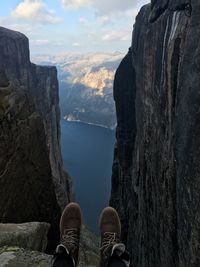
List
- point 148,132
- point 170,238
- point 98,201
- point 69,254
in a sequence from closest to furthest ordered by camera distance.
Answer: point 69,254, point 170,238, point 148,132, point 98,201

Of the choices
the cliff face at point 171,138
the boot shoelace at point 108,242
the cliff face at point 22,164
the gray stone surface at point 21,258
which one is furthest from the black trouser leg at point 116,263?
the cliff face at point 22,164

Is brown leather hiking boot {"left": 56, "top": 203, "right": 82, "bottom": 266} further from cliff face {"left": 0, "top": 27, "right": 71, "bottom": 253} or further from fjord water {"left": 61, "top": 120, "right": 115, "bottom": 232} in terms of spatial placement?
fjord water {"left": 61, "top": 120, "right": 115, "bottom": 232}

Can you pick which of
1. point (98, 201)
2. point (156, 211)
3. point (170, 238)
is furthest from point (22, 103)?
point (98, 201)

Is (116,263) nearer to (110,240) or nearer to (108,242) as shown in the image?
(108,242)

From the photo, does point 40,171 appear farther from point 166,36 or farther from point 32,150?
point 166,36

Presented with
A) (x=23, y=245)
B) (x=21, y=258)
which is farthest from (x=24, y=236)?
(x=21, y=258)

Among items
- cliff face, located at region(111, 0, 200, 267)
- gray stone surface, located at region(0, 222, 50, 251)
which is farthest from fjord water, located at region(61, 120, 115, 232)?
gray stone surface, located at region(0, 222, 50, 251)
